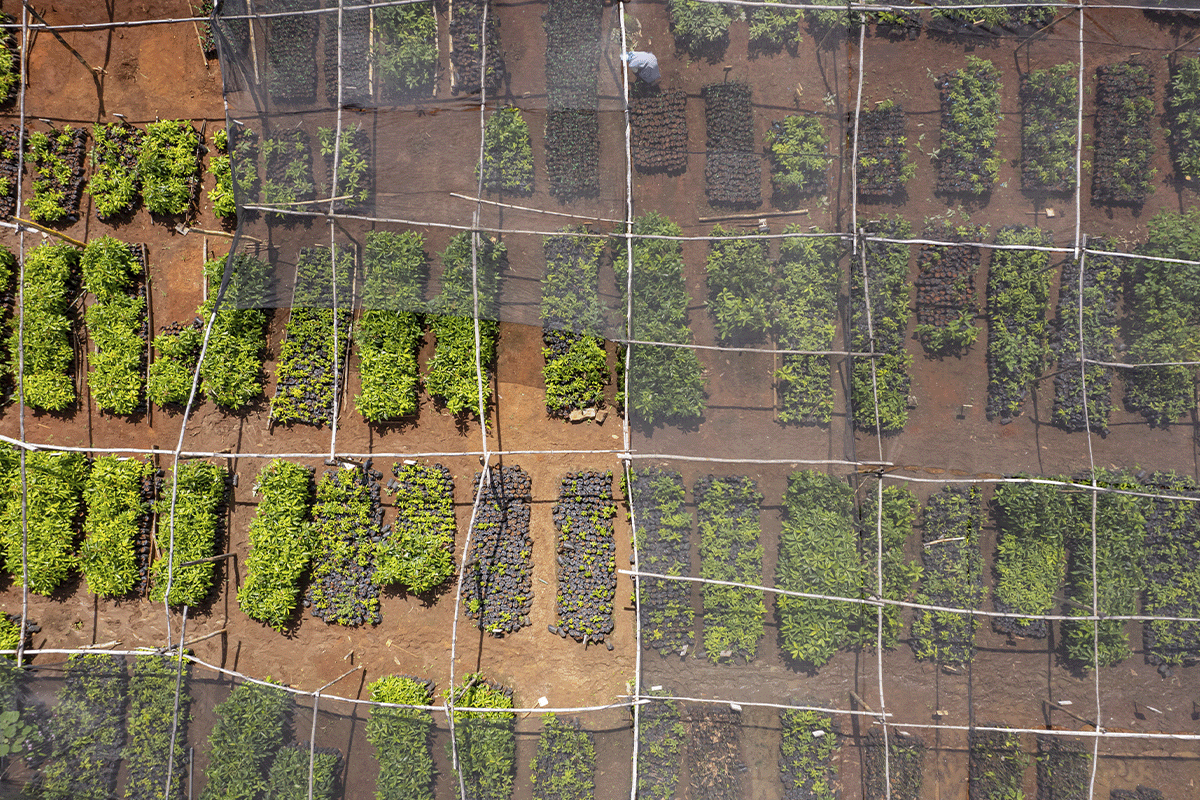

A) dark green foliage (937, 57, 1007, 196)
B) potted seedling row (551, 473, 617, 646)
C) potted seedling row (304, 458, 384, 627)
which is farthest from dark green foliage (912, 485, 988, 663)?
potted seedling row (304, 458, 384, 627)

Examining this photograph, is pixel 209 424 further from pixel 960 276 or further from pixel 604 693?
pixel 960 276

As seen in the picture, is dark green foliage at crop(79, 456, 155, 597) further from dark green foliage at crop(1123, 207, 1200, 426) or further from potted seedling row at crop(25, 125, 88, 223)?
dark green foliage at crop(1123, 207, 1200, 426)

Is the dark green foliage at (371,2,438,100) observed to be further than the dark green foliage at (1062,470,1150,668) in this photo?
No

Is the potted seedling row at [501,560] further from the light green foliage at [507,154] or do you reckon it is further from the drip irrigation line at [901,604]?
the light green foliage at [507,154]

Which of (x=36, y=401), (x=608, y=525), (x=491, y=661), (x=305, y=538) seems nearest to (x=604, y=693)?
(x=491, y=661)

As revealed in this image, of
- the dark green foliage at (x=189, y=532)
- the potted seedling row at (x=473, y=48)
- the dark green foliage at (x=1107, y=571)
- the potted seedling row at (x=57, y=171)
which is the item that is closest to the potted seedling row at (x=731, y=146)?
the potted seedling row at (x=473, y=48)
